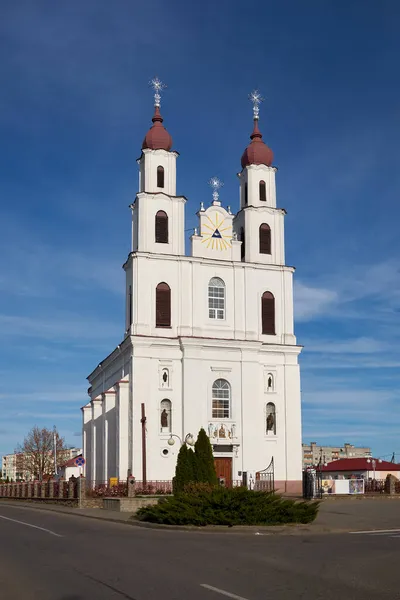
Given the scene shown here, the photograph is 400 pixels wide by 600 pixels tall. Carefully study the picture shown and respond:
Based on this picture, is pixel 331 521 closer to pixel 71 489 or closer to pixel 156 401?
pixel 71 489

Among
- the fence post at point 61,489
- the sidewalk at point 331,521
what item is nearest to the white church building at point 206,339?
the fence post at point 61,489

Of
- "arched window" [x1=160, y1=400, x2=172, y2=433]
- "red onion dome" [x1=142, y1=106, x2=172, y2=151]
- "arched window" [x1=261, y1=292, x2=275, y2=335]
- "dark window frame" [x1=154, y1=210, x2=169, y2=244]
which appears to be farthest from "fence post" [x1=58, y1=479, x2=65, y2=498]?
"red onion dome" [x1=142, y1=106, x2=172, y2=151]

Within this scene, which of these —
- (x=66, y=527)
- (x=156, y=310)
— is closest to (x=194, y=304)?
(x=156, y=310)

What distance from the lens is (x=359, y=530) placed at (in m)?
22.1

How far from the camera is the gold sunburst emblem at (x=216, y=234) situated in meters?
51.9

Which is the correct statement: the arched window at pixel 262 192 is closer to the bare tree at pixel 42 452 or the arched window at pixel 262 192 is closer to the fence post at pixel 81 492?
the fence post at pixel 81 492

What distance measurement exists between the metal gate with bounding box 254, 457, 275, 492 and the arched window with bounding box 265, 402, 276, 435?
230cm

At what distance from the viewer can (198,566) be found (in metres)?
13.2

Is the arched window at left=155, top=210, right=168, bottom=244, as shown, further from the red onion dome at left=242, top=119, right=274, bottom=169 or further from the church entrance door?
the church entrance door

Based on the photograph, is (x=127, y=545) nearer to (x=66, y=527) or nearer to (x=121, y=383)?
(x=66, y=527)

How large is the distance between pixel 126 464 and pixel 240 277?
1446cm

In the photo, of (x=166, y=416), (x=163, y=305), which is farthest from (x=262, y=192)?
(x=166, y=416)

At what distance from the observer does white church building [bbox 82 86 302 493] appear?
47750mm

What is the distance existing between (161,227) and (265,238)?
7.58 metres
